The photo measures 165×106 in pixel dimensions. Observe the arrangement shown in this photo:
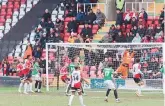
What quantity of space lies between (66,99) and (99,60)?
4.90 m

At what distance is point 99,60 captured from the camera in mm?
28938

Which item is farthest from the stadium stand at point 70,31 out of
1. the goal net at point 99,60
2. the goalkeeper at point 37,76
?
the goalkeeper at point 37,76

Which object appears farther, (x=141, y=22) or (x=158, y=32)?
(x=141, y=22)

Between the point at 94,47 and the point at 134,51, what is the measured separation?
69.4 inches

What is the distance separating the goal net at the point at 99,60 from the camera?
92.1 feet

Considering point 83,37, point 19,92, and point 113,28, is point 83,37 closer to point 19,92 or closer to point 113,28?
point 113,28

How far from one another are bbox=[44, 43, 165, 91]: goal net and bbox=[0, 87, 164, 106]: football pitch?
46cm

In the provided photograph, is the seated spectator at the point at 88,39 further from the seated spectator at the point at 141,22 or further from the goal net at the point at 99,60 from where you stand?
the goal net at the point at 99,60

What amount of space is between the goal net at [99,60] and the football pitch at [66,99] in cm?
46

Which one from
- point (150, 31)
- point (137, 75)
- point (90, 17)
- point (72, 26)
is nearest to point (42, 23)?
point (72, 26)

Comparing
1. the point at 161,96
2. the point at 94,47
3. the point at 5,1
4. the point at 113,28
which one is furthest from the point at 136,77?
the point at 5,1

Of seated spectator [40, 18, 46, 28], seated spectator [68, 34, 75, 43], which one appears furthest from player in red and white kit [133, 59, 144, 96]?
seated spectator [40, 18, 46, 28]

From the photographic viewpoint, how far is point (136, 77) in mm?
26750

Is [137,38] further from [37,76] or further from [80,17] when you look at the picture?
[37,76]
